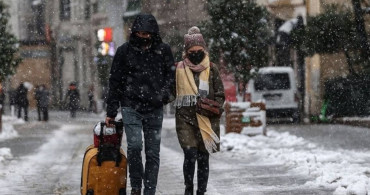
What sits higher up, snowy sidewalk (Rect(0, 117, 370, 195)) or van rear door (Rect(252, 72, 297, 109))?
van rear door (Rect(252, 72, 297, 109))

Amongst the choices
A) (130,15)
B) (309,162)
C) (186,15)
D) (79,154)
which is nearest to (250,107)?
(79,154)

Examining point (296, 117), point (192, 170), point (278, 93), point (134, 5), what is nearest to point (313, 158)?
point (192, 170)

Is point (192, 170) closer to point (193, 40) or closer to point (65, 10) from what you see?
point (193, 40)

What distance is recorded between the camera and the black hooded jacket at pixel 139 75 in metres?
7.13

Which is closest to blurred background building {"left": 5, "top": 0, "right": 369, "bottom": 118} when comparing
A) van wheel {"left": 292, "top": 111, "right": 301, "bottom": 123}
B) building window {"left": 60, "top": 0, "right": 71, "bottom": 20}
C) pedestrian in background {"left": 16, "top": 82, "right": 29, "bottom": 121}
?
building window {"left": 60, "top": 0, "right": 71, "bottom": 20}

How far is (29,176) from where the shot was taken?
10812mm

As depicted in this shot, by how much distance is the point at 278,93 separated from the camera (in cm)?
2516

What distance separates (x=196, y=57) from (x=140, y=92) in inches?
34.3

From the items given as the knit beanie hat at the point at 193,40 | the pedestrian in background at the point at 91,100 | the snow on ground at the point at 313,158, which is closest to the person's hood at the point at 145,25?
the knit beanie hat at the point at 193,40

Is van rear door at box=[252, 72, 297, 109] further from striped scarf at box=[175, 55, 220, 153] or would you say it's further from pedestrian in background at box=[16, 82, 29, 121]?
striped scarf at box=[175, 55, 220, 153]

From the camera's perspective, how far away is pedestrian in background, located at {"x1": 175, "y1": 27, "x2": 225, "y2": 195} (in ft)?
25.2

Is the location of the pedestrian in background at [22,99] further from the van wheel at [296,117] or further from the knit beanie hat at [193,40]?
the knit beanie hat at [193,40]

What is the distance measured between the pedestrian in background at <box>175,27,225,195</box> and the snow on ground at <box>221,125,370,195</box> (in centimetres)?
139

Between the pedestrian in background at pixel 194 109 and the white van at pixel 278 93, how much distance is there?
17.2 metres
